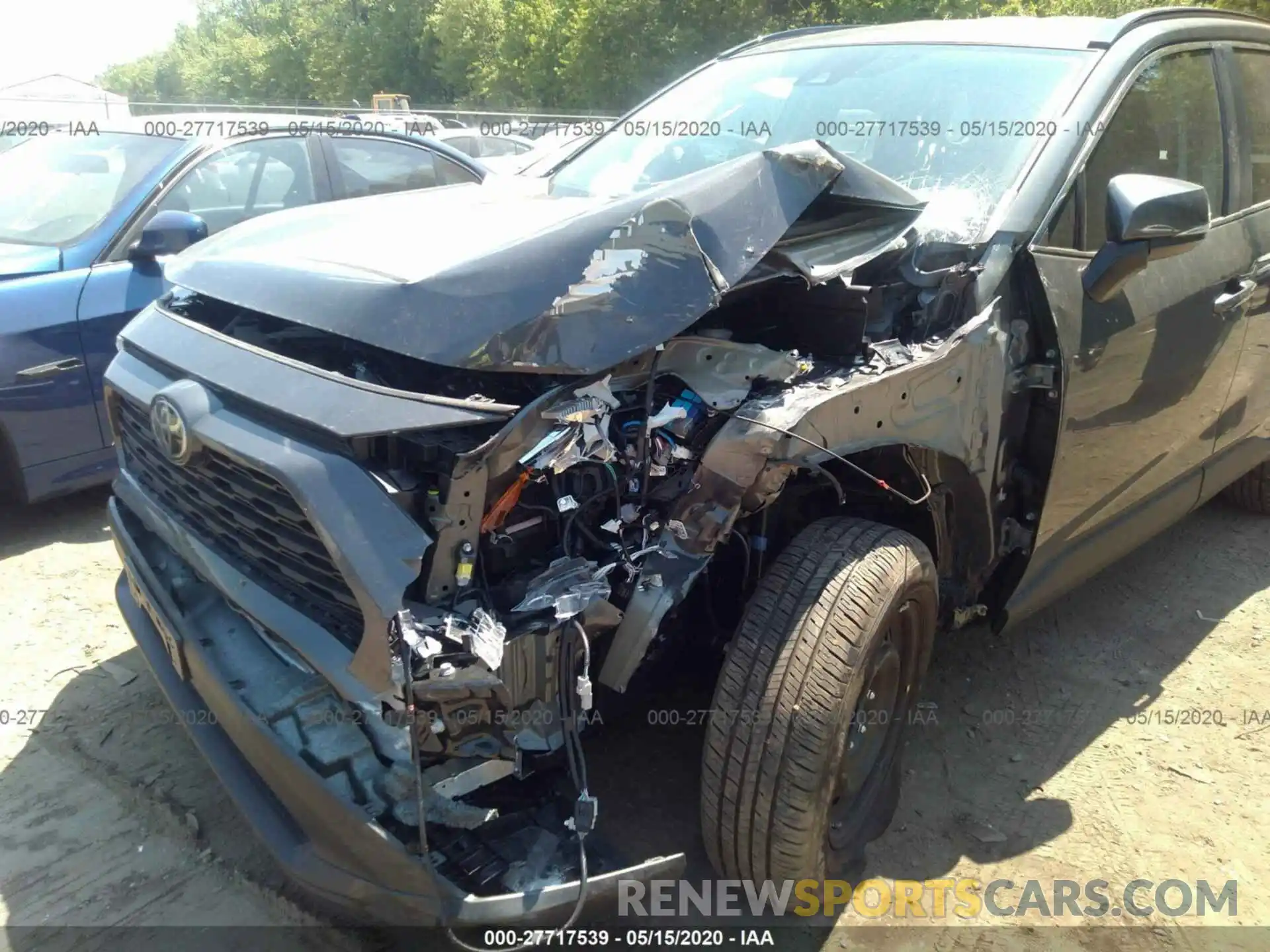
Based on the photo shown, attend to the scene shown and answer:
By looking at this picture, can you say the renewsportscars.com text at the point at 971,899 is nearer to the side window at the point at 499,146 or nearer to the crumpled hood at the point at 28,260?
the crumpled hood at the point at 28,260

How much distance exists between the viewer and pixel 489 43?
43.7m

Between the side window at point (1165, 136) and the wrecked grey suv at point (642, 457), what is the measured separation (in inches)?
0.9

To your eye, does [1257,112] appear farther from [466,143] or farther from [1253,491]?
[466,143]

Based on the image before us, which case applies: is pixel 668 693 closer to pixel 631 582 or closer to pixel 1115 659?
pixel 631 582

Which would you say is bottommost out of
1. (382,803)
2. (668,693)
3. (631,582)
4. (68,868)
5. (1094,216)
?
(68,868)

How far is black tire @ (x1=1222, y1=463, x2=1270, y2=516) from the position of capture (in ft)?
14.8

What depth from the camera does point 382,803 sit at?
179 centimetres

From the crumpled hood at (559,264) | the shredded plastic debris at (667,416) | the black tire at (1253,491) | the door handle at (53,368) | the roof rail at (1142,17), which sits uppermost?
the roof rail at (1142,17)

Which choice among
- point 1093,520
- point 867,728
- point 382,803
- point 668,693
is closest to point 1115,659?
point 1093,520

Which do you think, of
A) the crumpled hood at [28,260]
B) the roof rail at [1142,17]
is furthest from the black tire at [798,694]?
the crumpled hood at [28,260]

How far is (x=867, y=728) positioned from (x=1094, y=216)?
1547 millimetres

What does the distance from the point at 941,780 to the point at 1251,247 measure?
2089mm

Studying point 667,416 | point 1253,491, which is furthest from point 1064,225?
point 1253,491

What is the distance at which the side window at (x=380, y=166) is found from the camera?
5.25 m
